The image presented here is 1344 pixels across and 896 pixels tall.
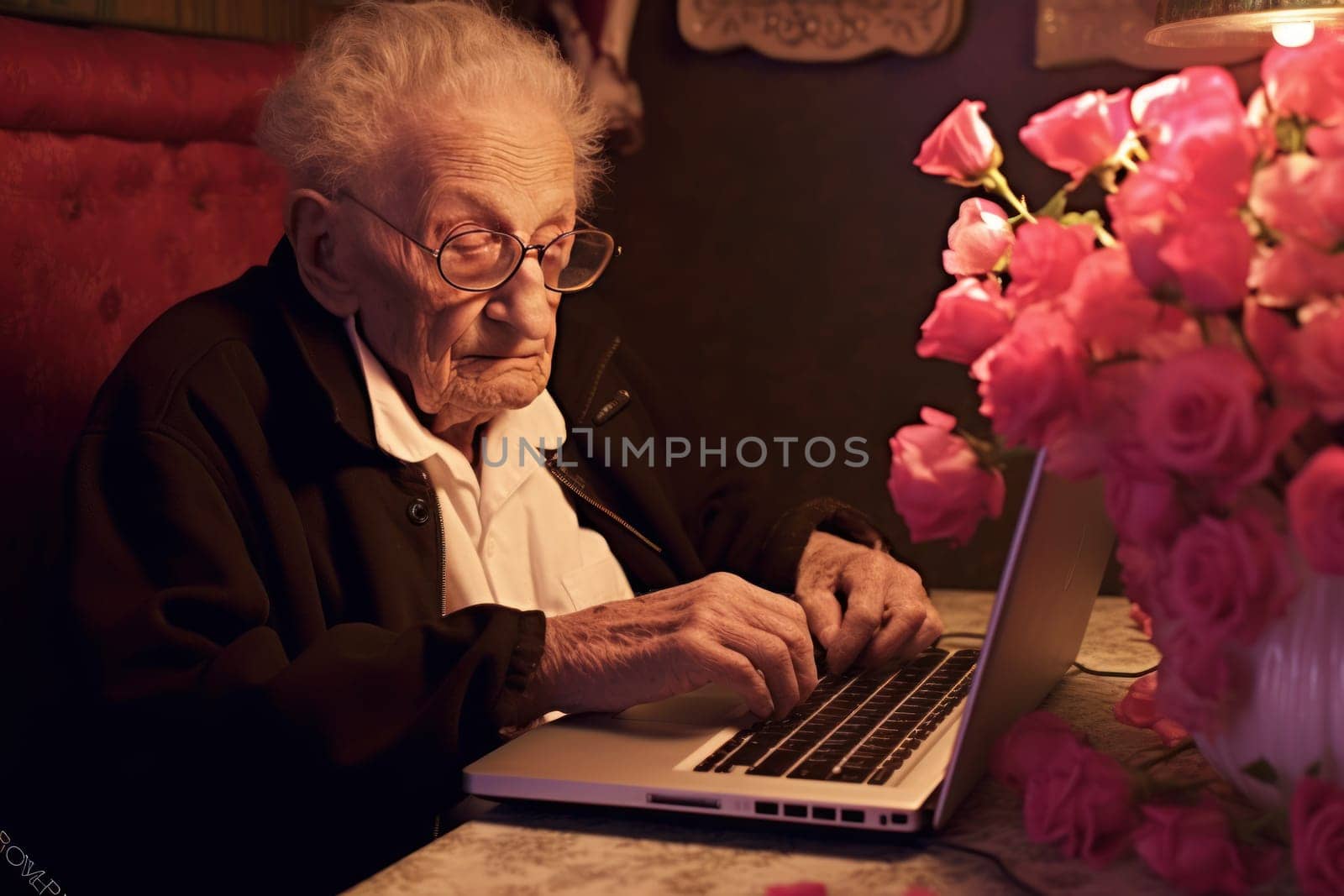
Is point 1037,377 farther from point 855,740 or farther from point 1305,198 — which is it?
point 855,740

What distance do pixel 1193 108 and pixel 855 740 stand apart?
0.53m

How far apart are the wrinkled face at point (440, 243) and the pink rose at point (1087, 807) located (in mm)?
872

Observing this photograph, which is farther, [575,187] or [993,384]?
[575,187]

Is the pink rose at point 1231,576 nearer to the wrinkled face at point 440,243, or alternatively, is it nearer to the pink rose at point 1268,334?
the pink rose at point 1268,334

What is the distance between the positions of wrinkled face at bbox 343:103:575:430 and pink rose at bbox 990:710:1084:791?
78cm

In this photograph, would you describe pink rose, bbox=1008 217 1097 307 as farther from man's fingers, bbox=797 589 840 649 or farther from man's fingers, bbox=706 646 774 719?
man's fingers, bbox=797 589 840 649

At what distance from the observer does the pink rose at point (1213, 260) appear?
0.65 metres

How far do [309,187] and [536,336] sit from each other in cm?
30

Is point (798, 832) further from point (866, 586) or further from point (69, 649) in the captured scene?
point (69, 649)

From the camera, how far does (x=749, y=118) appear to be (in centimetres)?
230

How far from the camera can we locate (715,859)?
850 millimetres

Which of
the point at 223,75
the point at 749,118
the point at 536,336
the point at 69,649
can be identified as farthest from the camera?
the point at 749,118

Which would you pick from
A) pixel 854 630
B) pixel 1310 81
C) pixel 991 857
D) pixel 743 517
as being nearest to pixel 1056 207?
pixel 1310 81

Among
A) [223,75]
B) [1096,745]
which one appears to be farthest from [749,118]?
[1096,745]
